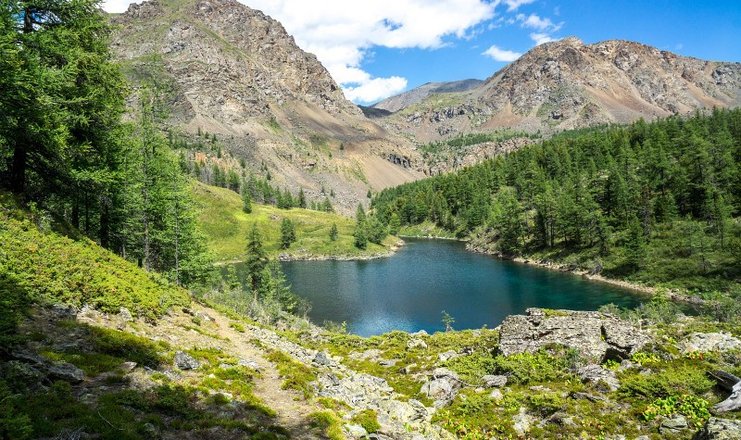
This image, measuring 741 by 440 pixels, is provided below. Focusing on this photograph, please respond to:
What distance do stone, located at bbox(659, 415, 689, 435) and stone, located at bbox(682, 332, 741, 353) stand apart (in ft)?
26.3

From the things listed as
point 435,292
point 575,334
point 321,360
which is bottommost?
point 435,292

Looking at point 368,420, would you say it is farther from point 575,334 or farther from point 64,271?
point 64,271

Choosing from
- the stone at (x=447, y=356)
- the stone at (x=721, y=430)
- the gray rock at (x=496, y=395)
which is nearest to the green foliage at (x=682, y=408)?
the stone at (x=721, y=430)

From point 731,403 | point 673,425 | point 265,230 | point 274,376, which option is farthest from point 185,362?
point 265,230

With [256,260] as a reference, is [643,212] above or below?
above

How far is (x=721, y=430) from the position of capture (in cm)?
1260

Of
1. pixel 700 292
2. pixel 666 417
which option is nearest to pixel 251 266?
pixel 666 417

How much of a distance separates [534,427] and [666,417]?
5018 mm

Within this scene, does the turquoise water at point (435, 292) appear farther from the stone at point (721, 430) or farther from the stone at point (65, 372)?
the stone at point (65, 372)

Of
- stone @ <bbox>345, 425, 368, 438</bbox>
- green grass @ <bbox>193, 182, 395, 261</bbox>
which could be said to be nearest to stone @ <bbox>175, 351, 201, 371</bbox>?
stone @ <bbox>345, 425, 368, 438</bbox>

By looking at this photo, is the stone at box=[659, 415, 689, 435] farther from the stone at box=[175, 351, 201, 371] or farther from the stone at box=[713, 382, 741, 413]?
the stone at box=[175, 351, 201, 371]

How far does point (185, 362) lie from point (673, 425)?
20.2 metres

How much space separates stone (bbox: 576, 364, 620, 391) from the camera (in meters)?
19.9

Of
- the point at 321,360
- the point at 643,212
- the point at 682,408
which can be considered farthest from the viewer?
the point at 643,212
